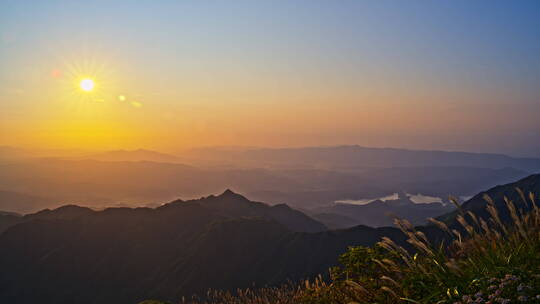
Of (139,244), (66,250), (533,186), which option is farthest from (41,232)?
(533,186)

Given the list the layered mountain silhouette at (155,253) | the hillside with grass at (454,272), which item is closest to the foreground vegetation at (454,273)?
the hillside with grass at (454,272)

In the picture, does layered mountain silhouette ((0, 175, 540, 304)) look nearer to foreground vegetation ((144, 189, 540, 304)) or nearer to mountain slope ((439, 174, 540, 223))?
mountain slope ((439, 174, 540, 223))

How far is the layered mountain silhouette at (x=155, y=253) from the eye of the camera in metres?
96.0

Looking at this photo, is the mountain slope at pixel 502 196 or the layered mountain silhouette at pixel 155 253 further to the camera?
the mountain slope at pixel 502 196

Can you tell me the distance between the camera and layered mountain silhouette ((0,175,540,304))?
315 feet

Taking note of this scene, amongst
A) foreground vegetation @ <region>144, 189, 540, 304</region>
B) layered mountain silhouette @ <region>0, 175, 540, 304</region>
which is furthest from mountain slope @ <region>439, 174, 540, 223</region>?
foreground vegetation @ <region>144, 189, 540, 304</region>

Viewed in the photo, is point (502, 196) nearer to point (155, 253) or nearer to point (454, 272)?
point (155, 253)

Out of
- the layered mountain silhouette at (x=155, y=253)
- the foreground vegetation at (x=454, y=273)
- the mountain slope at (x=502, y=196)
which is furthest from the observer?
the mountain slope at (x=502, y=196)

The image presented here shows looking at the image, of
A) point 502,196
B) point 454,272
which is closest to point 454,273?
point 454,272

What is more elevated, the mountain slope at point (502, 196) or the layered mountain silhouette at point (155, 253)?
the mountain slope at point (502, 196)

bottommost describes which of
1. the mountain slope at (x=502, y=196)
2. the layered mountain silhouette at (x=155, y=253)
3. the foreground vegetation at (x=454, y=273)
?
the layered mountain silhouette at (x=155, y=253)

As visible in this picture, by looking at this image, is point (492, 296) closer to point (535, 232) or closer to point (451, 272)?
point (451, 272)

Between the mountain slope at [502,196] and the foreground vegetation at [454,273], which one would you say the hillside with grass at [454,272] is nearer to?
the foreground vegetation at [454,273]

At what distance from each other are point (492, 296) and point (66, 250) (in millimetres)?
124510
